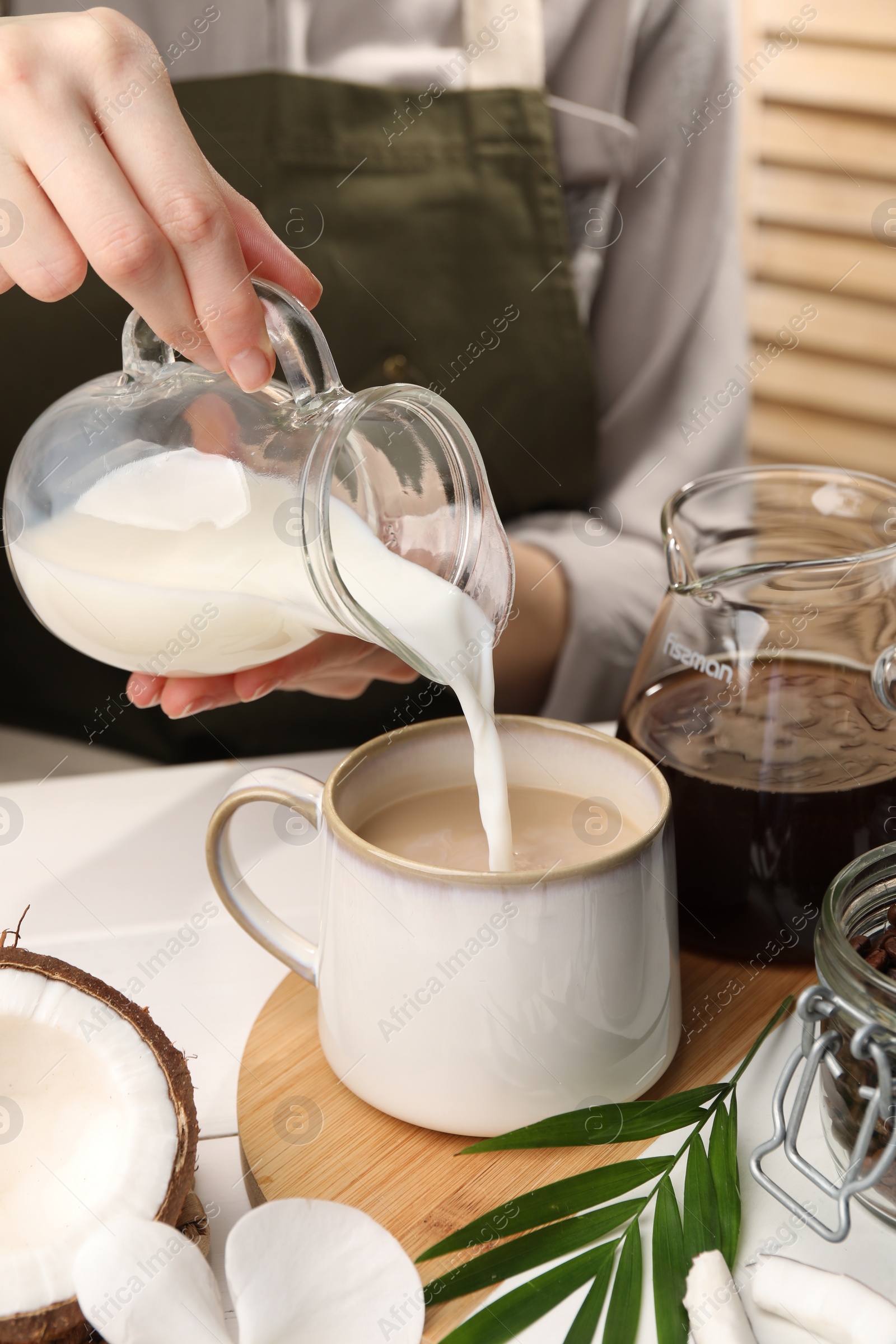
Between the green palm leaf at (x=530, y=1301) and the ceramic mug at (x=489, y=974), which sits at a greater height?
the ceramic mug at (x=489, y=974)

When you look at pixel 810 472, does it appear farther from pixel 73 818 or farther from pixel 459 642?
pixel 73 818

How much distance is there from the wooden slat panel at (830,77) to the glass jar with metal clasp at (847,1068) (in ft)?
5.92

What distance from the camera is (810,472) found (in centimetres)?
71

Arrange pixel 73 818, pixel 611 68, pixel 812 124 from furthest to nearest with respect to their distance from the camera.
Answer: pixel 812 124 < pixel 611 68 < pixel 73 818

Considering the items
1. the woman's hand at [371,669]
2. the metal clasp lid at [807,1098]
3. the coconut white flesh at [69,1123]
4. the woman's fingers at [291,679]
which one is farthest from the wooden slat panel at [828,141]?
the coconut white flesh at [69,1123]

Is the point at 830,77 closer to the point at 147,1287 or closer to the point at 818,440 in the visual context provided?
the point at 818,440

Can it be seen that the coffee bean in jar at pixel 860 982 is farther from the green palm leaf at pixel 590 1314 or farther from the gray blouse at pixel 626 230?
the gray blouse at pixel 626 230

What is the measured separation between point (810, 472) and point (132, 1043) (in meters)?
0.49

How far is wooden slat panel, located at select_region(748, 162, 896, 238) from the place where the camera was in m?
1.99

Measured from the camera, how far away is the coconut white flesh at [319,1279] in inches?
17.1

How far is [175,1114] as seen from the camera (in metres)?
0.45

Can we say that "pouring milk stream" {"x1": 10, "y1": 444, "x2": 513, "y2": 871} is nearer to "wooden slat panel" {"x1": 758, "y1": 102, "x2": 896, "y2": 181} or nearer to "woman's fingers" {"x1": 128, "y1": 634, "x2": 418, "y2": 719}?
"woman's fingers" {"x1": 128, "y1": 634, "x2": 418, "y2": 719}

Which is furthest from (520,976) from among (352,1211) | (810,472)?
(810,472)

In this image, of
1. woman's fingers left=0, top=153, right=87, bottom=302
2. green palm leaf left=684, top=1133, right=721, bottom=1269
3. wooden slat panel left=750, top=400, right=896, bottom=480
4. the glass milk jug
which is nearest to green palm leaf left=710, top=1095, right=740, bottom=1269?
green palm leaf left=684, top=1133, right=721, bottom=1269
